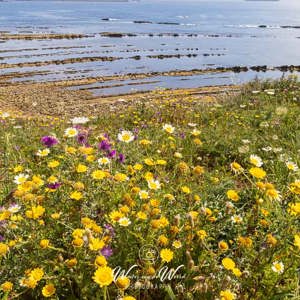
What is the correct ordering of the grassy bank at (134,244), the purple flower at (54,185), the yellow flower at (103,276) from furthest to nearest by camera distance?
1. the purple flower at (54,185)
2. the grassy bank at (134,244)
3. the yellow flower at (103,276)

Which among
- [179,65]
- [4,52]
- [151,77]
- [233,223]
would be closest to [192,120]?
[233,223]

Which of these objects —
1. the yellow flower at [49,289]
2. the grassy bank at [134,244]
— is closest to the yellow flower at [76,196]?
the grassy bank at [134,244]

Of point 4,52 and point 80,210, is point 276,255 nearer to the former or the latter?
point 80,210

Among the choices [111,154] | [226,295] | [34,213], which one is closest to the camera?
[226,295]

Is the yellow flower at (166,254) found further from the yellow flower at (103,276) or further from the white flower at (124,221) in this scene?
the yellow flower at (103,276)

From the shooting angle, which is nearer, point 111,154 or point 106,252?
point 106,252

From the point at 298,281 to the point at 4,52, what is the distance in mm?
36914

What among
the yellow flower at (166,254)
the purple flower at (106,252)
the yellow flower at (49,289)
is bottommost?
the yellow flower at (49,289)

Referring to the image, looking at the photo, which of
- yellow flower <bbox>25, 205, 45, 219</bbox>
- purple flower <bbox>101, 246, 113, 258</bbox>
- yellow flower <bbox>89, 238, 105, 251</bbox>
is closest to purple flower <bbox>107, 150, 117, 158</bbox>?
yellow flower <bbox>25, 205, 45, 219</bbox>

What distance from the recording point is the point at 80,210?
7.96ft

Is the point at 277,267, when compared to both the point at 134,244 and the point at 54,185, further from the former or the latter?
the point at 54,185

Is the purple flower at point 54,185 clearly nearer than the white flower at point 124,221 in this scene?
No

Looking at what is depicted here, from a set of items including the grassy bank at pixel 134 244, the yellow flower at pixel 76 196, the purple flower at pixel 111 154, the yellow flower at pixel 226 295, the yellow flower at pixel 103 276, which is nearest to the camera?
the yellow flower at pixel 103 276

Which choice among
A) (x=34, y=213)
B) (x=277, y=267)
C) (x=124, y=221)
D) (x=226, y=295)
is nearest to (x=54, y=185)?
(x=34, y=213)
